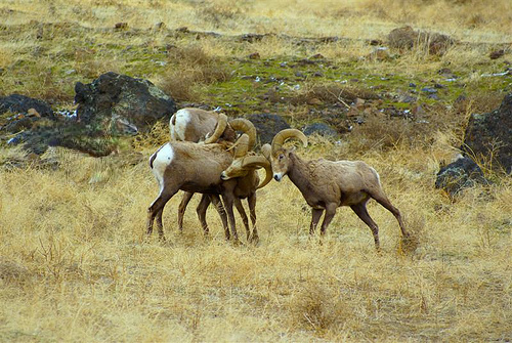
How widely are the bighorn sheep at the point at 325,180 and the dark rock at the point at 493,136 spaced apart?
13.6 feet

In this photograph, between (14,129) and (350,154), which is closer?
(350,154)

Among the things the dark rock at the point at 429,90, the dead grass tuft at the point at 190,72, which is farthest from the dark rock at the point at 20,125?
the dark rock at the point at 429,90

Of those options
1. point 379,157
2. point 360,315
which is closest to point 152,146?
point 379,157

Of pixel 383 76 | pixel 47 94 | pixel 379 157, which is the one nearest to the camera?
pixel 379 157

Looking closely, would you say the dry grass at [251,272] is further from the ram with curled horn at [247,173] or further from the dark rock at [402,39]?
the dark rock at [402,39]

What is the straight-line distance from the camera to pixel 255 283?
7891 mm

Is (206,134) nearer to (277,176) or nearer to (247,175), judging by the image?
(247,175)

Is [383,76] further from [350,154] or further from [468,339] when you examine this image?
[468,339]

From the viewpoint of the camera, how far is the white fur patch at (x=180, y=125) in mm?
11179

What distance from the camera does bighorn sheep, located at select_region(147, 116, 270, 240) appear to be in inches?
376

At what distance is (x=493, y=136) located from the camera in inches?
537

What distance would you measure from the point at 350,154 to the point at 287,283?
679cm

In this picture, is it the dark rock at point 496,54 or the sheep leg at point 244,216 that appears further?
the dark rock at point 496,54

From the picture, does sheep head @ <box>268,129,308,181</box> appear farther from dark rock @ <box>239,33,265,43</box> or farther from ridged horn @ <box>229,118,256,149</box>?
dark rock @ <box>239,33,265,43</box>
